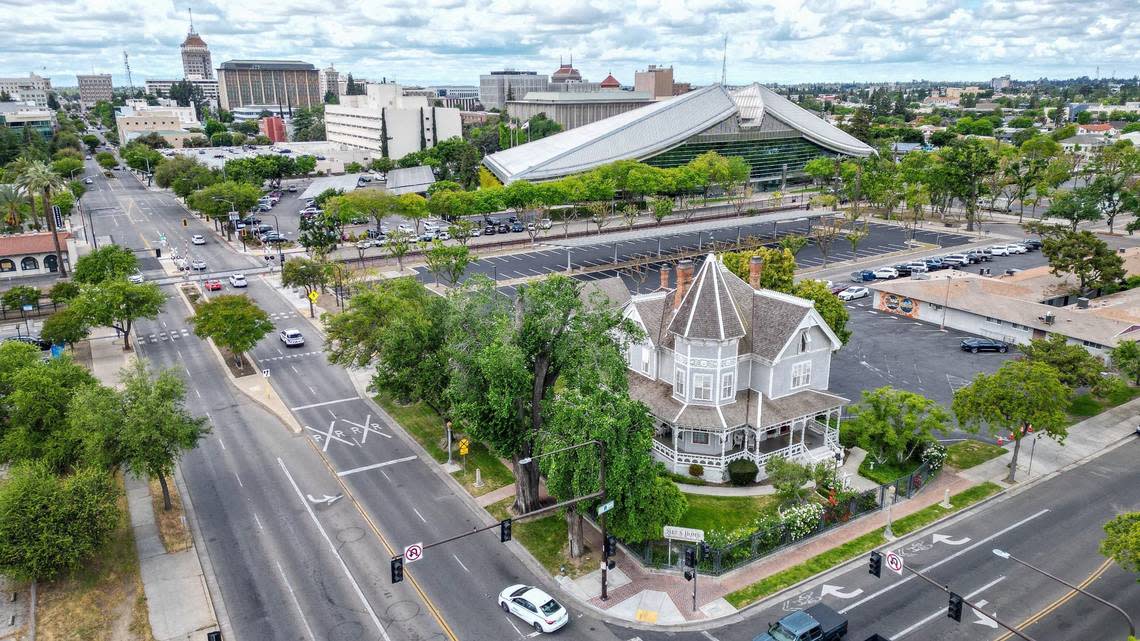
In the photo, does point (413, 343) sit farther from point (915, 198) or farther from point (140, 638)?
point (915, 198)

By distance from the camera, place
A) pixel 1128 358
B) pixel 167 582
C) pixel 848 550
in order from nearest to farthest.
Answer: pixel 167 582, pixel 848 550, pixel 1128 358

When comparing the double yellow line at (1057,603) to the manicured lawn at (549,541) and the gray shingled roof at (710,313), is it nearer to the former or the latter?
the manicured lawn at (549,541)

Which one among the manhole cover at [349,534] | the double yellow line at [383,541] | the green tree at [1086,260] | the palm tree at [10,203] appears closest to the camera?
the double yellow line at [383,541]

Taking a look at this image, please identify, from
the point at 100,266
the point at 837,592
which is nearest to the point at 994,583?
the point at 837,592

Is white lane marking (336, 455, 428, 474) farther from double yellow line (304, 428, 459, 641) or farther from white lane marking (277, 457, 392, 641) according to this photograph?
white lane marking (277, 457, 392, 641)

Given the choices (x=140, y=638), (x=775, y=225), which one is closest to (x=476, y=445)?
(x=140, y=638)

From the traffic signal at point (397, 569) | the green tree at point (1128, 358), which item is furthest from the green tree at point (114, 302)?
the green tree at point (1128, 358)

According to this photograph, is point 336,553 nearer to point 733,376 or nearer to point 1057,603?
point 733,376
